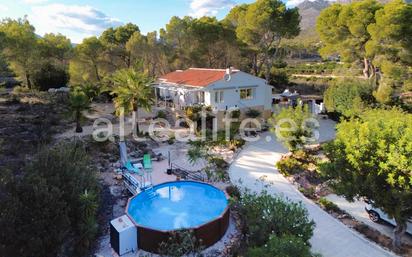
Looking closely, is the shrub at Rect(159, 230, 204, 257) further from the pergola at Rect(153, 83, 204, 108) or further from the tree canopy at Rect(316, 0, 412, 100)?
the tree canopy at Rect(316, 0, 412, 100)

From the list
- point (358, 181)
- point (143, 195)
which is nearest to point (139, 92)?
point (143, 195)

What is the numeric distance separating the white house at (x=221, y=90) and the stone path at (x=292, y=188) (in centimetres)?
528

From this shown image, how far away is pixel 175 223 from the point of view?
16688 mm

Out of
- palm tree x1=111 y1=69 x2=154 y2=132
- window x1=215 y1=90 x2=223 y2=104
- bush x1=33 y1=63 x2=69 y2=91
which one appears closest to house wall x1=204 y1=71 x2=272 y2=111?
window x1=215 y1=90 x2=223 y2=104

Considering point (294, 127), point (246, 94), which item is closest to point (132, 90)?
point (246, 94)

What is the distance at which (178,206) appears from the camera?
18.5 meters

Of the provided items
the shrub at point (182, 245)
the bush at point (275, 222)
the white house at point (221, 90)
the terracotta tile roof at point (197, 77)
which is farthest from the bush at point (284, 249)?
the terracotta tile roof at point (197, 77)

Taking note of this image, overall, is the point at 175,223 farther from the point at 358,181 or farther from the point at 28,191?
the point at 358,181

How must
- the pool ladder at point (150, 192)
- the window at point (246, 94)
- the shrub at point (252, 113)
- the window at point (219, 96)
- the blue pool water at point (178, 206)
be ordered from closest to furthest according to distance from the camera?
the blue pool water at point (178, 206), the pool ladder at point (150, 192), the window at point (219, 96), the shrub at point (252, 113), the window at point (246, 94)

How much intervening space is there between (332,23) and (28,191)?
131 feet

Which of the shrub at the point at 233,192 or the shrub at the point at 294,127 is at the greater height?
the shrub at the point at 294,127

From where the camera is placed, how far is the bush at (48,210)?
11.5 m

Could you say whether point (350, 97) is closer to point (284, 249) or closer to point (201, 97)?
point (201, 97)

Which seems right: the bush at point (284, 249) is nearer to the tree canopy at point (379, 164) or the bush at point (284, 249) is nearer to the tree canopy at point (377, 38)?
the tree canopy at point (379, 164)
